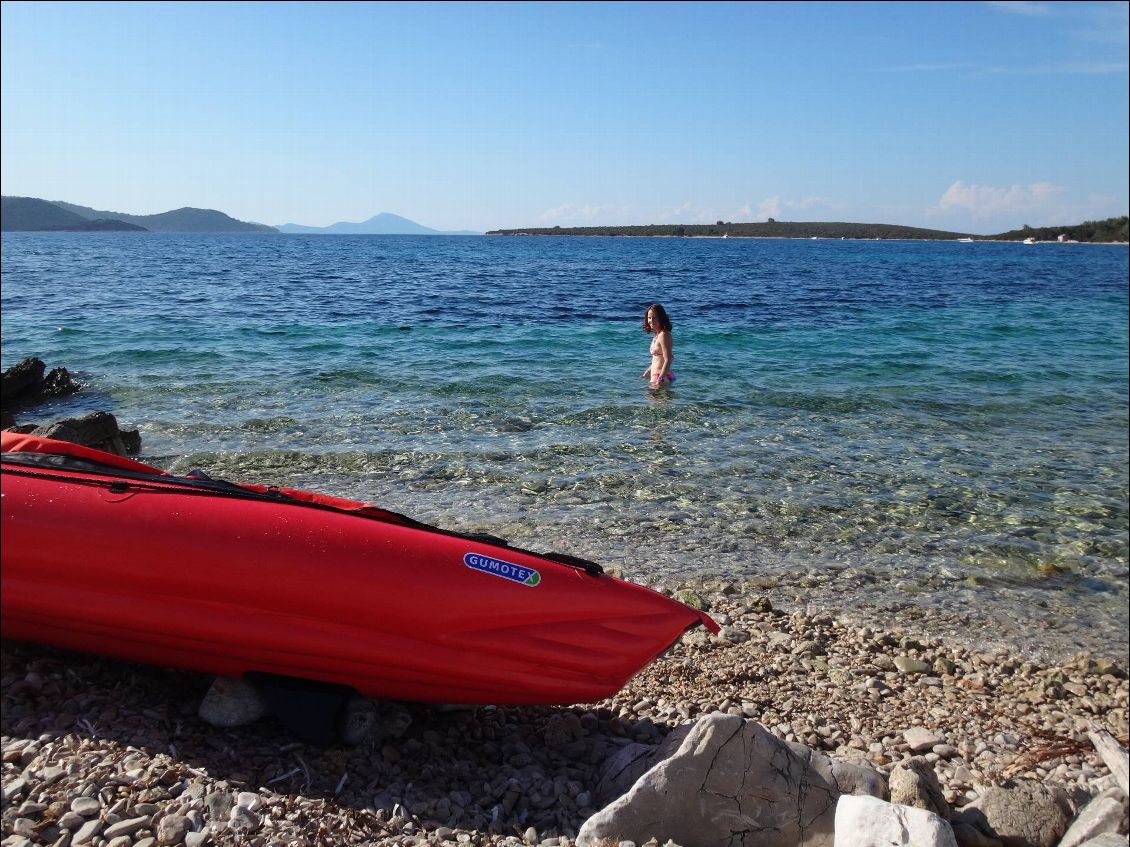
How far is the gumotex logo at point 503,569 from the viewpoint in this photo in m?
3.59

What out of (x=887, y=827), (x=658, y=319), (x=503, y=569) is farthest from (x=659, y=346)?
(x=887, y=827)

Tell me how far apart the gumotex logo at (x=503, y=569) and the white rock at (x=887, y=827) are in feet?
4.96

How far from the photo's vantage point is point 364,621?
11.4ft

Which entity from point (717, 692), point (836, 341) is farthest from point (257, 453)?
point (836, 341)

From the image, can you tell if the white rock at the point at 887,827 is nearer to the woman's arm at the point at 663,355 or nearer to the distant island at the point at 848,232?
the woman's arm at the point at 663,355

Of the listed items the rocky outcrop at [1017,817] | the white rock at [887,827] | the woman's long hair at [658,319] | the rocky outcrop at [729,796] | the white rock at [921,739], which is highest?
the woman's long hair at [658,319]

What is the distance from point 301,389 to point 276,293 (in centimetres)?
1822

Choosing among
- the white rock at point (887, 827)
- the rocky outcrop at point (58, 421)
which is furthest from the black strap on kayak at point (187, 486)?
the rocky outcrop at point (58, 421)

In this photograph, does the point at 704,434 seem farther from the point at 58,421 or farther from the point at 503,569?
the point at 58,421

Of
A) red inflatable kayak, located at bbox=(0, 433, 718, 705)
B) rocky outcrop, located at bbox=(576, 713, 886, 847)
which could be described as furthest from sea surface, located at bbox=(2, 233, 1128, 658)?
rocky outcrop, located at bbox=(576, 713, 886, 847)

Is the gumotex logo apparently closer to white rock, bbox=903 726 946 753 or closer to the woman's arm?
white rock, bbox=903 726 946 753

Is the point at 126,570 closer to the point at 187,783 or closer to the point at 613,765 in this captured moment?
the point at 187,783

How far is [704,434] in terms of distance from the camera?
10.1 meters

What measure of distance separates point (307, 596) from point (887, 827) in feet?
7.63
